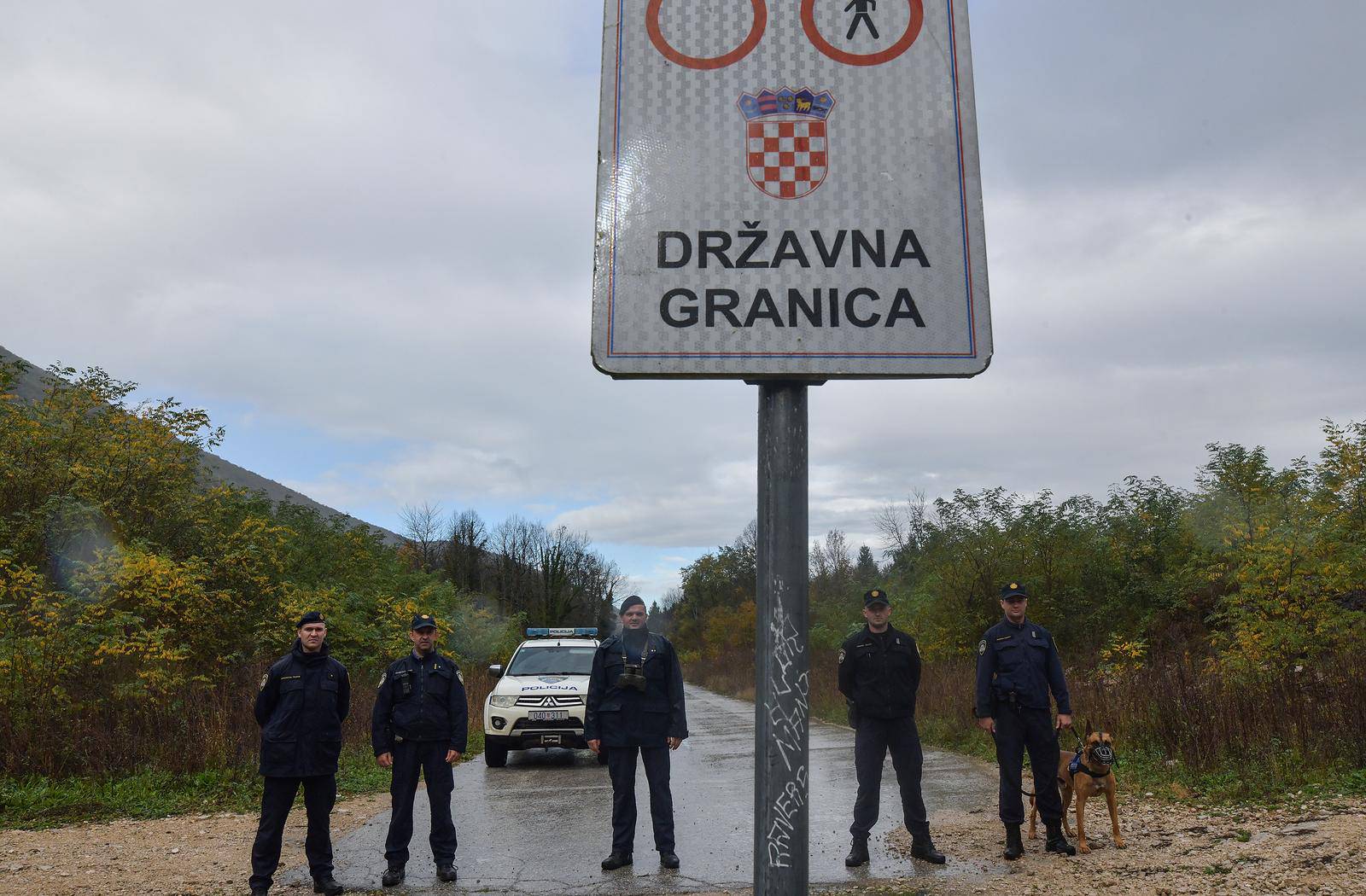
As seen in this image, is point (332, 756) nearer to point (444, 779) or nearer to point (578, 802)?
point (444, 779)

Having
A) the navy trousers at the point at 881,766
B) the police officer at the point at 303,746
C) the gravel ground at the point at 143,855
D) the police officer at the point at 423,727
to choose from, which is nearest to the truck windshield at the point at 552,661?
the gravel ground at the point at 143,855

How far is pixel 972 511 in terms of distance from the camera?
23641mm

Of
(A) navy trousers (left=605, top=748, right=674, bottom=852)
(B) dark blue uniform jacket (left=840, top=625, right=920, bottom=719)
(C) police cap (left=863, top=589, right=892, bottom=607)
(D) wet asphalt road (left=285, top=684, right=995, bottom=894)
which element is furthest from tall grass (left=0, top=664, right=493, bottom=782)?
(C) police cap (left=863, top=589, right=892, bottom=607)

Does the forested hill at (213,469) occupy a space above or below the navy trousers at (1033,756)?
above

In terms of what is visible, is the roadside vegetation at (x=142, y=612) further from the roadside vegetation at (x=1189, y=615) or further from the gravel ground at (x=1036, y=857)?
the roadside vegetation at (x=1189, y=615)

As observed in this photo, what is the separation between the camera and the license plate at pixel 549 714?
12.3 meters

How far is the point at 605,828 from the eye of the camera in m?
7.91

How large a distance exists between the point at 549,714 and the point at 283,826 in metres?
6.10

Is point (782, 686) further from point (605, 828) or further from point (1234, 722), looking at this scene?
point (1234, 722)

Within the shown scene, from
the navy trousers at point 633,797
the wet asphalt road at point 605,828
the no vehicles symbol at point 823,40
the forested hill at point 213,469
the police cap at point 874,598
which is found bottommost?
the wet asphalt road at point 605,828

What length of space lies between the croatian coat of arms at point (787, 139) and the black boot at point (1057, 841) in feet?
19.4

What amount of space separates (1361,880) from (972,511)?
18776 mm

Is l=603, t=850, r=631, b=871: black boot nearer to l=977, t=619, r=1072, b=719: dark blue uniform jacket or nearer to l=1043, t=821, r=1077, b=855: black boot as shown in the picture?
l=977, t=619, r=1072, b=719: dark blue uniform jacket

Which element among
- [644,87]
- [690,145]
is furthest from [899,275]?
[644,87]
